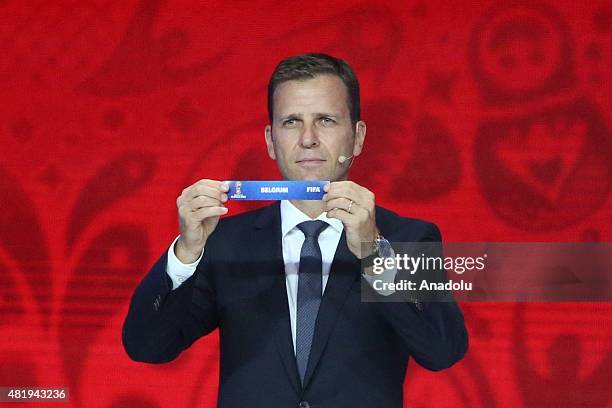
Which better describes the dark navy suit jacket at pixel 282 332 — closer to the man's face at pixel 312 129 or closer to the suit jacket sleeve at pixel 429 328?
the suit jacket sleeve at pixel 429 328

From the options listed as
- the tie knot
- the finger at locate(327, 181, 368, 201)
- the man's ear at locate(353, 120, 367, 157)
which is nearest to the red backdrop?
the man's ear at locate(353, 120, 367, 157)

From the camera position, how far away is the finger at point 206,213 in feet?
5.94

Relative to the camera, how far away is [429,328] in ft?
6.12

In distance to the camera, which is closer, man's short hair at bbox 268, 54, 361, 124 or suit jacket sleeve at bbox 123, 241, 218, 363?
suit jacket sleeve at bbox 123, 241, 218, 363

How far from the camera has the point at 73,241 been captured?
117 inches

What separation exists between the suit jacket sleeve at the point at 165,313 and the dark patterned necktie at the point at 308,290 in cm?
24

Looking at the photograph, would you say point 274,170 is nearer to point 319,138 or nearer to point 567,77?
point 319,138

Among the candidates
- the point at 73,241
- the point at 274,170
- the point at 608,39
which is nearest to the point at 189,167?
the point at 274,170

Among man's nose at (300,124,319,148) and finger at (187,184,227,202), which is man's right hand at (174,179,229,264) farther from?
man's nose at (300,124,319,148)

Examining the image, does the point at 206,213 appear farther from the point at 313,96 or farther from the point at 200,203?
the point at 313,96

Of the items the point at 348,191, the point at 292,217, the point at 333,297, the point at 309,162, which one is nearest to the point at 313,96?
the point at 309,162

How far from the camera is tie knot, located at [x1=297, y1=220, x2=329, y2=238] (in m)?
2.07

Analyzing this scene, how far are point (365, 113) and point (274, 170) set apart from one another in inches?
14.9

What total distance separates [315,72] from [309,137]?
0.21 metres
